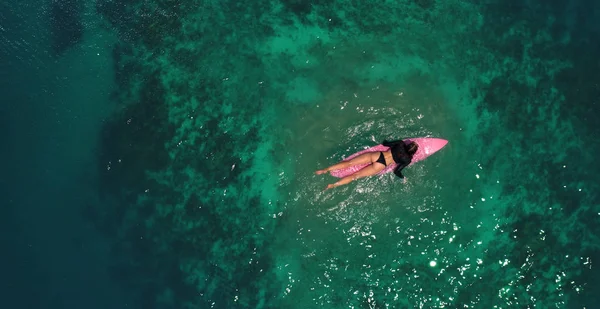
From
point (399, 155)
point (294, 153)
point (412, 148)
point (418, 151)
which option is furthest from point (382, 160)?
point (294, 153)

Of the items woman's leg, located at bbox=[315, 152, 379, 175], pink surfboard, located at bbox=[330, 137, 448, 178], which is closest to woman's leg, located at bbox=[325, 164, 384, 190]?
woman's leg, located at bbox=[315, 152, 379, 175]

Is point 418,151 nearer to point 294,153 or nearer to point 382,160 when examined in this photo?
point 382,160

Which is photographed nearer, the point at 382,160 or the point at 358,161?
the point at 382,160

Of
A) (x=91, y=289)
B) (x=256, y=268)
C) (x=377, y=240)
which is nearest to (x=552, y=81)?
(x=377, y=240)

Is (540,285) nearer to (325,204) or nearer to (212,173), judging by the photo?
(325,204)

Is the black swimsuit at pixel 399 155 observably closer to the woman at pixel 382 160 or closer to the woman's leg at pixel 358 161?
the woman at pixel 382 160
